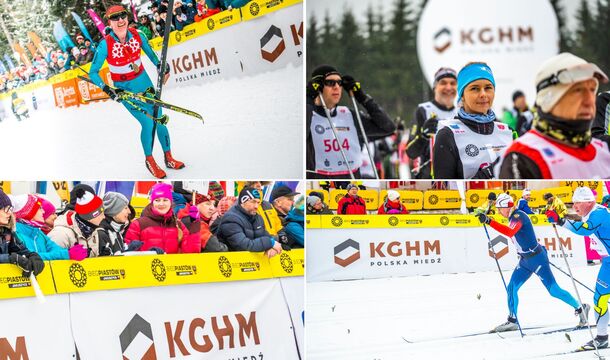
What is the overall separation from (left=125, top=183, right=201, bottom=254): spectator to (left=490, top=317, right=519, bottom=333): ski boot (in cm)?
118

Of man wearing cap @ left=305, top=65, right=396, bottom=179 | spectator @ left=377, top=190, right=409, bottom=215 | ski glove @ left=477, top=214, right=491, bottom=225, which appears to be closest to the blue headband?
man wearing cap @ left=305, top=65, right=396, bottom=179

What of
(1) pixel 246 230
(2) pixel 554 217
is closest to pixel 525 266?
(2) pixel 554 217

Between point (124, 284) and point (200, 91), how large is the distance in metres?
0.71

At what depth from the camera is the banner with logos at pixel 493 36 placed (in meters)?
3.33

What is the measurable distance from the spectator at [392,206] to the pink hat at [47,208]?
3.93 ft

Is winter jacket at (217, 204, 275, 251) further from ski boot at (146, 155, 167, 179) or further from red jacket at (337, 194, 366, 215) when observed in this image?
ski boot at (146, 155, 167, 179)

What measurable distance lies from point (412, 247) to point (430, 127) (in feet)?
1.80

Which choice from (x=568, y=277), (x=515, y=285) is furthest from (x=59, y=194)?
(x=568, y=277)

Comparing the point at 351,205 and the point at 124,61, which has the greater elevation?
the point at 124,61

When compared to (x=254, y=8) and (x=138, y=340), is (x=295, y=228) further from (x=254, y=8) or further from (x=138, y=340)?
(x=254, y=8)

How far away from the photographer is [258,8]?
2311 mm

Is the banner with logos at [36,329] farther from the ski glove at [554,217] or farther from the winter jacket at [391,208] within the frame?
the ski glove at [554,217]

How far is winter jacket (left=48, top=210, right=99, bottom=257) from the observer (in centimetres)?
230

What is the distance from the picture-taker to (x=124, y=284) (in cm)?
232
